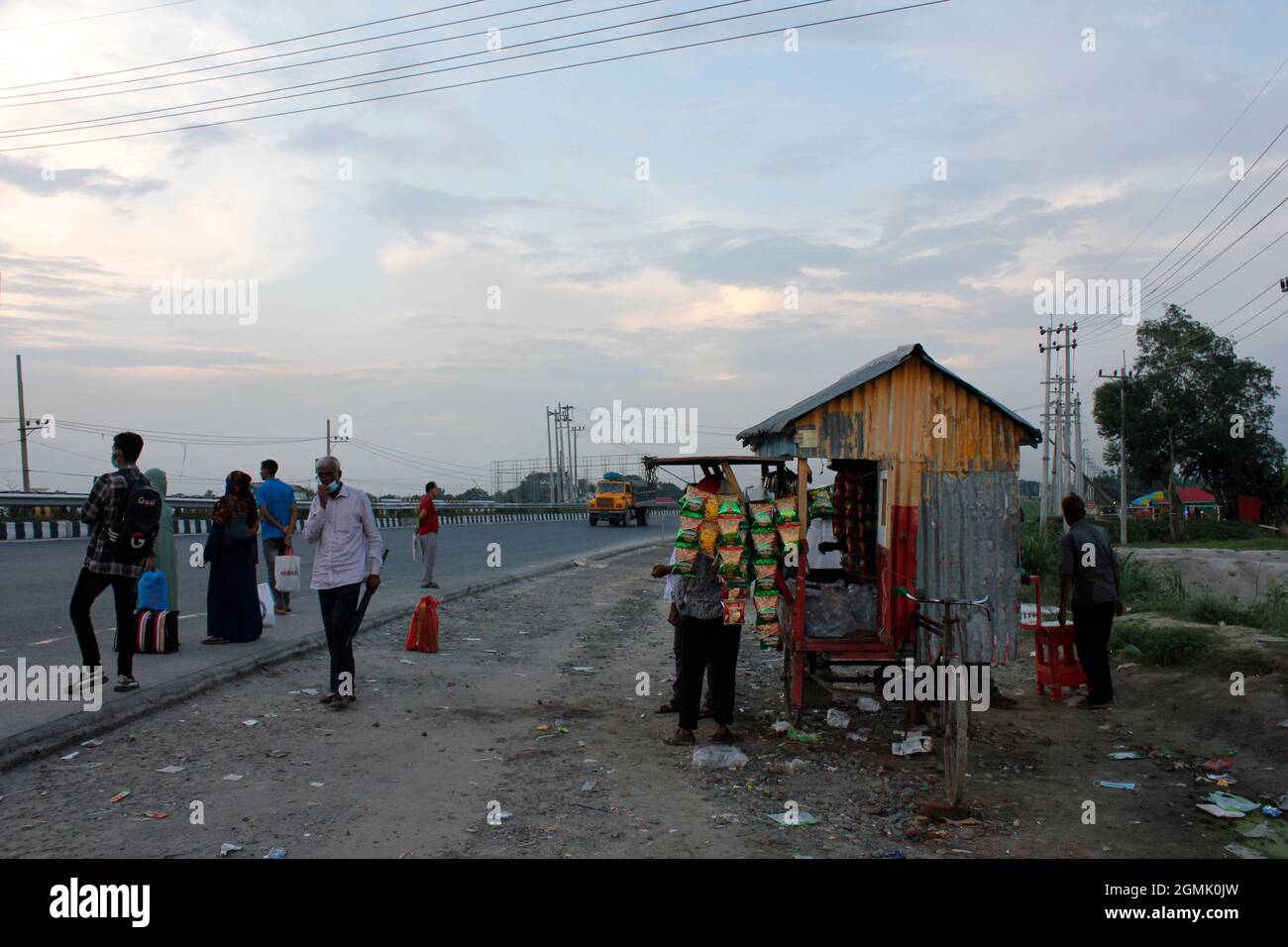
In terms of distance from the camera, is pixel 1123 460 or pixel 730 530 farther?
pixel 1123 460

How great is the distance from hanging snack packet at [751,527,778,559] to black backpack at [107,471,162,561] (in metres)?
4.50

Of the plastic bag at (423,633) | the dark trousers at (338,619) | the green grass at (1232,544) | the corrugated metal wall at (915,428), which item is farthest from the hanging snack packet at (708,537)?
the green grass at (1232,544)

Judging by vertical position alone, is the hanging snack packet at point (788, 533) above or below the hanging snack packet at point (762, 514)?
below

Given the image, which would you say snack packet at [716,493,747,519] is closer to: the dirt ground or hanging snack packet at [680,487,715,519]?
hanging snack packet at [680,487,715,519]

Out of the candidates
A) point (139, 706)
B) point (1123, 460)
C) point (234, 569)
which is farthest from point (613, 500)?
point (139, 706)

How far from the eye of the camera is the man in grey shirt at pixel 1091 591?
28.3 ft

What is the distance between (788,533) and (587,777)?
226 cm

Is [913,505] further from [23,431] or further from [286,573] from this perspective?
[23,431]

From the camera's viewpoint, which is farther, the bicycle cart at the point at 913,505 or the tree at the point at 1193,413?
the tree at the point at 1193,413

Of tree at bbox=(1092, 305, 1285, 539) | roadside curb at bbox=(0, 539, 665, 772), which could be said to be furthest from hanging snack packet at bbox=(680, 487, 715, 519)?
tree at bbox=(1092, 305, 1285, 539)

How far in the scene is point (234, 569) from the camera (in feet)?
31.2

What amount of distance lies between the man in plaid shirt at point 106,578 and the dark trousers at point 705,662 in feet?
13.9

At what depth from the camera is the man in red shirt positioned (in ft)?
51.5

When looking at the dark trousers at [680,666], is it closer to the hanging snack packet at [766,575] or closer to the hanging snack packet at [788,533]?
the hanging snack packet at [766,575]
